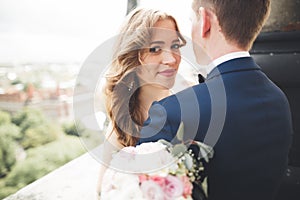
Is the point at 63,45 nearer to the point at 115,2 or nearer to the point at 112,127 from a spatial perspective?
the point at 115,2

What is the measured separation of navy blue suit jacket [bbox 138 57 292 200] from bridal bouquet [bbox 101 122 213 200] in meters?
0.03

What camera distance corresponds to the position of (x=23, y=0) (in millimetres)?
1661

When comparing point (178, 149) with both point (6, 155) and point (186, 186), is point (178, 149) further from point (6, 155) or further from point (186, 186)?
point (6, 155)

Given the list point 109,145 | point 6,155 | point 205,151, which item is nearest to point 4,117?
point 6,155

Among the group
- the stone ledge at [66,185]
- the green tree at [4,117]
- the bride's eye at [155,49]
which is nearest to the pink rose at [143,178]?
the bride's eye at [155,49]

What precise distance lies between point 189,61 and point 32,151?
5.89ft

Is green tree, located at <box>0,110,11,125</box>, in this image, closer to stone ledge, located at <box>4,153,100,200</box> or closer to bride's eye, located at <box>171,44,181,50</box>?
stone ledge, located at <box>4,153,100,200</box>

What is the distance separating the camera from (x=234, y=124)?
801mm

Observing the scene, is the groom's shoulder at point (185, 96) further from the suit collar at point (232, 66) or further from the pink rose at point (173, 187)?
the pink rose at point (173, 187)

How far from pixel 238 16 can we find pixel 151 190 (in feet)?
1.88

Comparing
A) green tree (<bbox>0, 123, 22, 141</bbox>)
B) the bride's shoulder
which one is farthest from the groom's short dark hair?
green tree (<bbox>0, 123, 22, 141</bbox>)

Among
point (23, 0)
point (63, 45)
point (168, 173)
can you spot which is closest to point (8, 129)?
point (63, 45)

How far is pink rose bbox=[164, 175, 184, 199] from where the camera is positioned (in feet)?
2.44

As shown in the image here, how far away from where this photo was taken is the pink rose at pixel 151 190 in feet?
2.43
